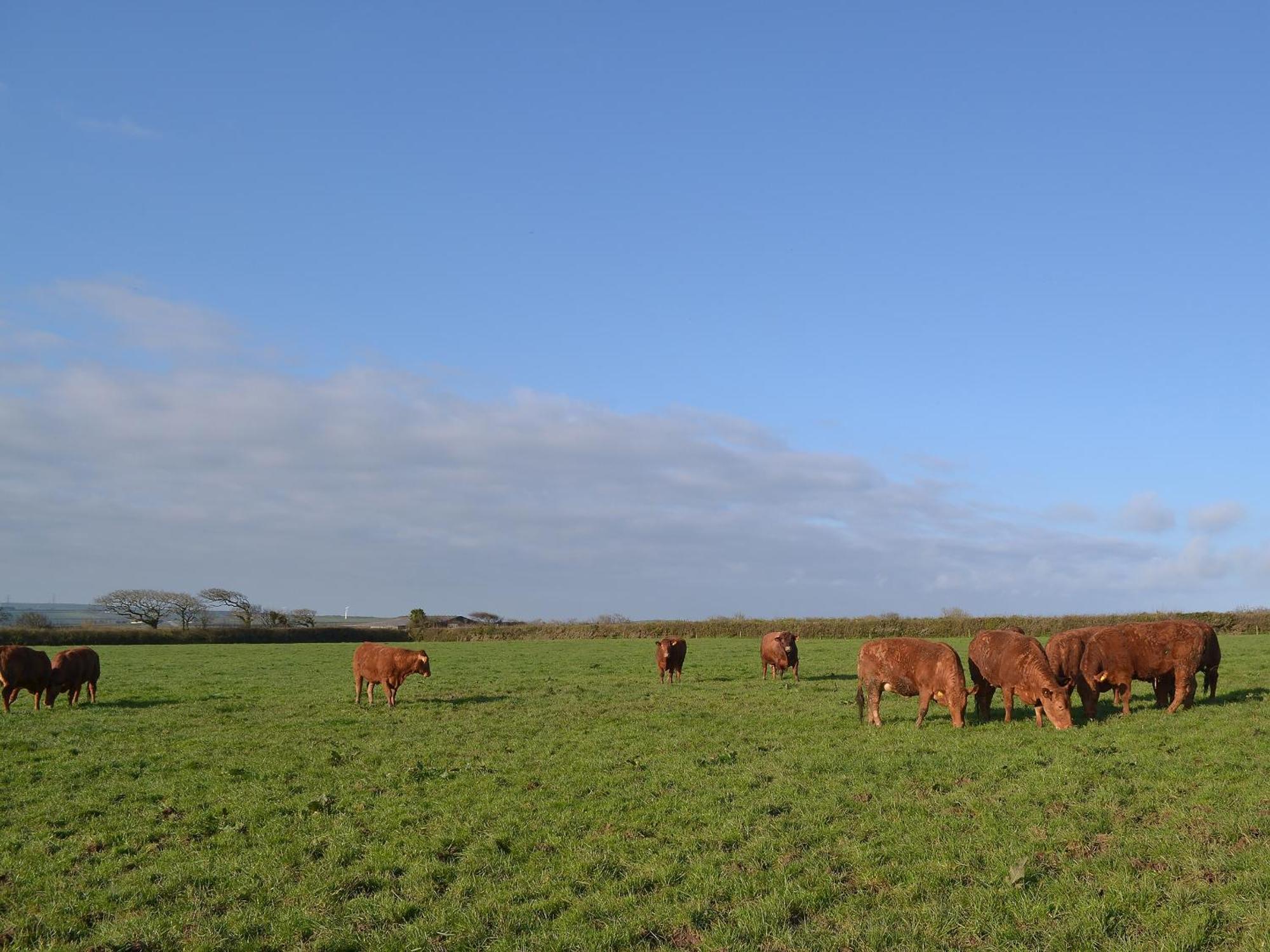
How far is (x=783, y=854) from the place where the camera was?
31.9 feet

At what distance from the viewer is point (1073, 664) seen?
18812 millimetres

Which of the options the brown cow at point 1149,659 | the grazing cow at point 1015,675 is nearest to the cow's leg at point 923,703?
the grazing cow at point 1015,675

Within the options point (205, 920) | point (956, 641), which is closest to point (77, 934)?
point (205, 920)

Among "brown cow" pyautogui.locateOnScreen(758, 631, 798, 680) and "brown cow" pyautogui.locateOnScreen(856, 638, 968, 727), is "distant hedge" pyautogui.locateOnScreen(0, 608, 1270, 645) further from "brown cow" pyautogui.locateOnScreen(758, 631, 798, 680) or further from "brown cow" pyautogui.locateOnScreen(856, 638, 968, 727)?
"brown cow" pyautogui.locateOnScreen(856, 638, 968, 727)

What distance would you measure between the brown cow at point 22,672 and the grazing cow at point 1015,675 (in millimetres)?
23937

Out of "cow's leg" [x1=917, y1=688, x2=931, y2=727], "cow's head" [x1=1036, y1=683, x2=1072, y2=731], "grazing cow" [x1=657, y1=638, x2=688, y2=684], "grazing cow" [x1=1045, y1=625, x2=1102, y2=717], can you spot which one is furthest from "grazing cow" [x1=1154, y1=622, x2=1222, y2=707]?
"grazing cow" [x1=657, y1=638, x2=688, y2=684]

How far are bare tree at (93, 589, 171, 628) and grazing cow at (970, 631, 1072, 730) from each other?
341ft

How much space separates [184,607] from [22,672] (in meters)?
85.4

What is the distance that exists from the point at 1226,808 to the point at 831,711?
10.3 m

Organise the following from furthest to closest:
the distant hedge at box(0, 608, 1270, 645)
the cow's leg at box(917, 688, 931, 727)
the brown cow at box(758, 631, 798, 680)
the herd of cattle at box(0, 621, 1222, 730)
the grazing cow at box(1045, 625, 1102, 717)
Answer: the distant hedge at box(0, 608, 1270, 645)
the brown cow at box(758, 631, 798, 680)
the grazing cow at box(1045, 625, 1102, 717)
the herd of cattle at box(0, 621, 1222, 730)
the cow's leg at box(917, 688, 931, 727)

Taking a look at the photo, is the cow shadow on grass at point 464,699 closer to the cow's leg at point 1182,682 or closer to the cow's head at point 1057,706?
the cow's head at point 1057,706

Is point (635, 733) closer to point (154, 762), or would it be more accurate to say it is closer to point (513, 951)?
point (154, 762)

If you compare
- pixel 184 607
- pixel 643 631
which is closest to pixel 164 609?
pixel 184 607

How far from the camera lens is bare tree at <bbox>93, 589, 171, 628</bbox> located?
102000 millimetres
